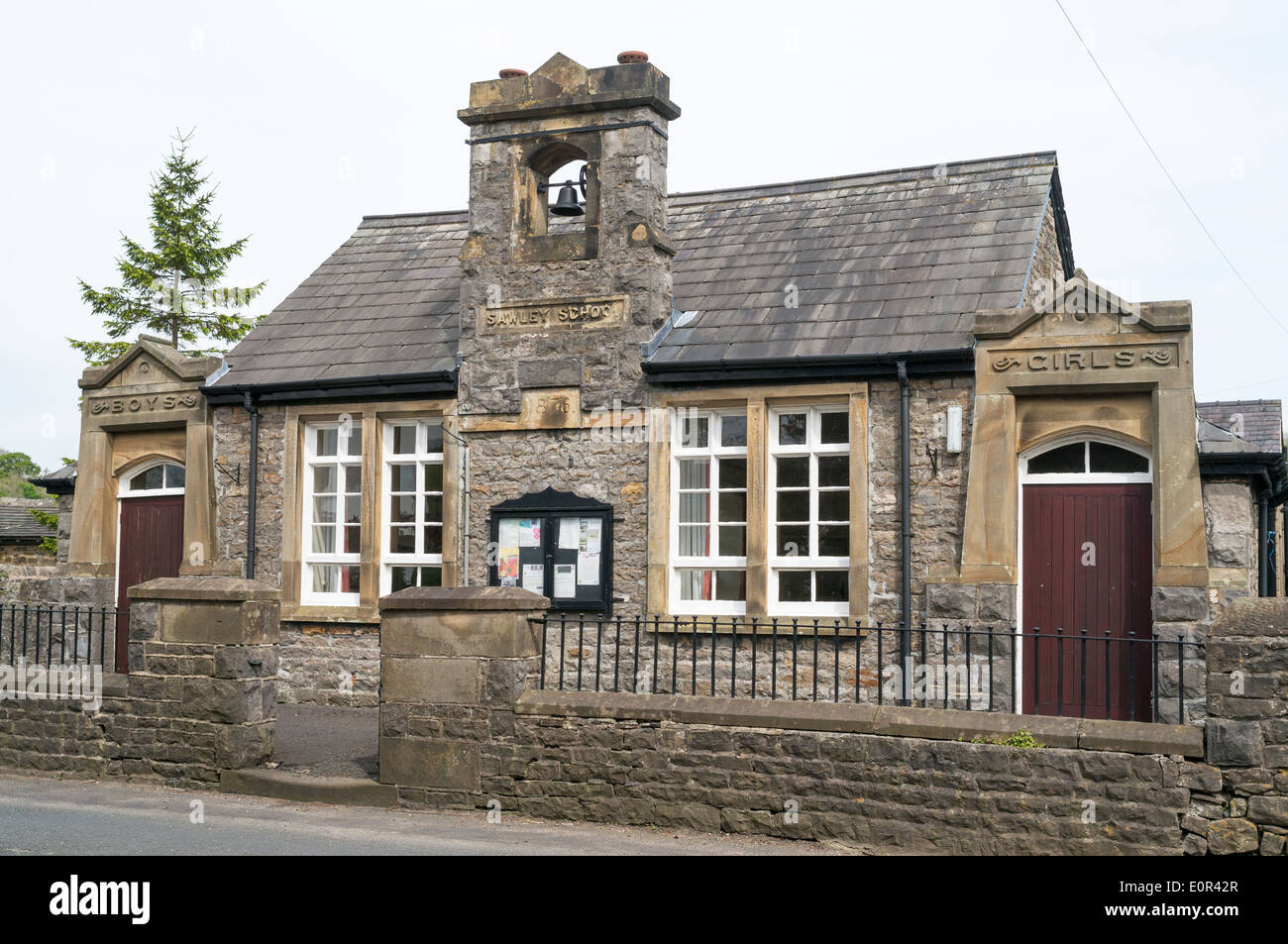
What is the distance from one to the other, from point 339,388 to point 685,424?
402 centimetres

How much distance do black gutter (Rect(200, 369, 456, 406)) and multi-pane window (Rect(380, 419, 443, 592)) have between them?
420mm

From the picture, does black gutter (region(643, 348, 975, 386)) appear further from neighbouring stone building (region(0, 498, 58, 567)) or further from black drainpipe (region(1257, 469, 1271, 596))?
neighbouring stone building (region(0, 498, 58, 567))

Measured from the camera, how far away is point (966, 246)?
44.2ft

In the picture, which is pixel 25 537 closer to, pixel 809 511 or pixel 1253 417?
pixel 809 511

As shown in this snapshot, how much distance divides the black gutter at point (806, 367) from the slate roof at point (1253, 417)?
5451 mm

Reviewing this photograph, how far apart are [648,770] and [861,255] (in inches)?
286

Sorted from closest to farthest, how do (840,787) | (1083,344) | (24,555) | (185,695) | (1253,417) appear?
1. (840,787)
2. (185,695)
3. (1083,344)
4. (1253,417)
5. (24,555)

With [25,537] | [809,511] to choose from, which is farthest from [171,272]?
[809,511]

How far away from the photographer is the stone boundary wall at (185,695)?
1005cm

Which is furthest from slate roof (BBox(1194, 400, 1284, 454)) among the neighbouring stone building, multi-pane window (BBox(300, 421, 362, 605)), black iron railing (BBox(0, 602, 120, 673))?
the neighbouring stone building

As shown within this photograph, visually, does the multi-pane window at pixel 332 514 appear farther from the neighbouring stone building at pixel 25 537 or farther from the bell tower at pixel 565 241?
the neighbouring stone building at pixel 25 537

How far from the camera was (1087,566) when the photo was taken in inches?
464

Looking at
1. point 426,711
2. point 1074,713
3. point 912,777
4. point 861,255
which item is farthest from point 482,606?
point 861,255
